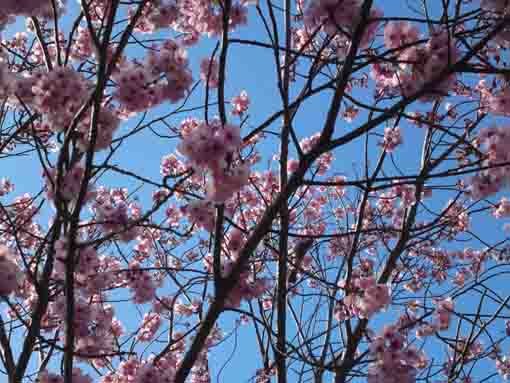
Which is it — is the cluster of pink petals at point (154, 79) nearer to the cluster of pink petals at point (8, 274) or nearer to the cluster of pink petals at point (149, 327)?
the cluster of pink petals at point (8, 274)

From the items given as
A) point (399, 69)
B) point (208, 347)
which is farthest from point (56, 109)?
point (208, 347)

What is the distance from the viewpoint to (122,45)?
2770 mm

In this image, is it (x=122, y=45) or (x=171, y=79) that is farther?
(x=171, y=79)

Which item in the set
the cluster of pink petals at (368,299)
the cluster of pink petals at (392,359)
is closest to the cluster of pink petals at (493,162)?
the cluster of pink petals at (368,299)

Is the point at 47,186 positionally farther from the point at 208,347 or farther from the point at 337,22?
the point at 208,347

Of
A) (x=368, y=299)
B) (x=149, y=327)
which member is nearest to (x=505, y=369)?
(x=368, y=299)

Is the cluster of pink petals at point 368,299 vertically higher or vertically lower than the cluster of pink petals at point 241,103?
lower

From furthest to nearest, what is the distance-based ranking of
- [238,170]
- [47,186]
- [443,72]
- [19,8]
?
[47,186] < [19,8] < [238,170] < [443,72]

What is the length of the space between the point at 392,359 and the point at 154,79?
2172 mm

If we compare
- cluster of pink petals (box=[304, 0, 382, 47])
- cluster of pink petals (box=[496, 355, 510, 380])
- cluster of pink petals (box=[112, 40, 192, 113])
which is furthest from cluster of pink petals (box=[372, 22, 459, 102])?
cluster of pink petals (box=[496, 355, 510, 380])

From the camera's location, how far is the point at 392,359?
116 inches

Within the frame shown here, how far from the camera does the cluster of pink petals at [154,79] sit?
296 centimetres

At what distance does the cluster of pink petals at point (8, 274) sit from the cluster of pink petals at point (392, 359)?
6.69 ft

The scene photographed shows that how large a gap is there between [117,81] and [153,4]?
3.88 feet
